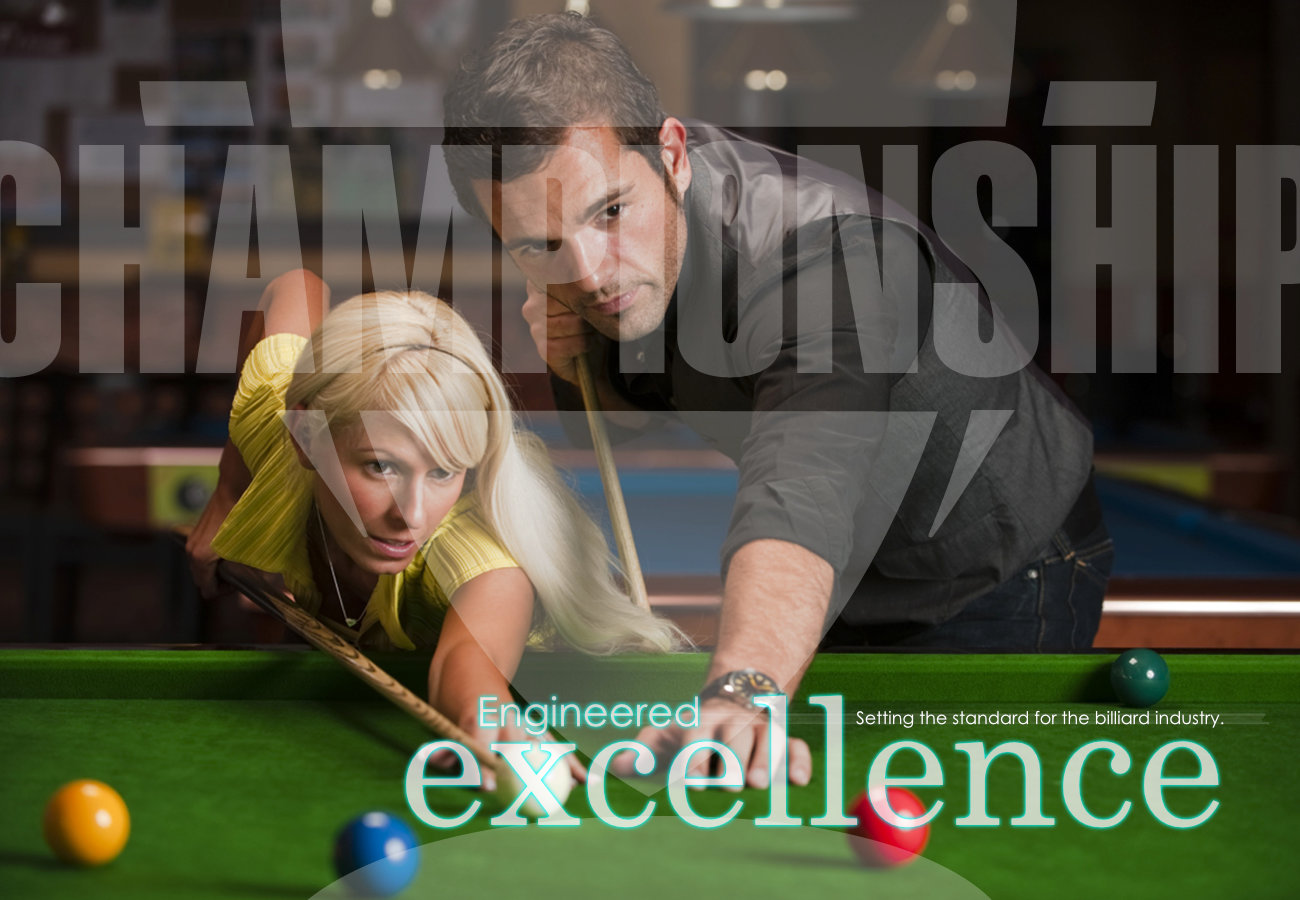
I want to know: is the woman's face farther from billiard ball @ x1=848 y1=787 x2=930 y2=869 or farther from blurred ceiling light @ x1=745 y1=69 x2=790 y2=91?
blurred ceiling light @ x1=745 y1=69 x2=790 y2=91

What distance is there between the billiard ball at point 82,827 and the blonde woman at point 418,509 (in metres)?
0.44

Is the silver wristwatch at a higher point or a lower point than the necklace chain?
higher

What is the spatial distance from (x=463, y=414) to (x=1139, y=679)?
85 cm

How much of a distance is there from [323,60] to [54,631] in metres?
3.41

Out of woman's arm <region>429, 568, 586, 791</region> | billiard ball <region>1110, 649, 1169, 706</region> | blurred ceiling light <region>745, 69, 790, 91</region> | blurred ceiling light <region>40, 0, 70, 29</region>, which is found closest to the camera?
woman's arm <region>429, 568, 586, 791</region>

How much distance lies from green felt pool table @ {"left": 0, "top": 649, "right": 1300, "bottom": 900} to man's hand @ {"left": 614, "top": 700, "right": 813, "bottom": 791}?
19 mm

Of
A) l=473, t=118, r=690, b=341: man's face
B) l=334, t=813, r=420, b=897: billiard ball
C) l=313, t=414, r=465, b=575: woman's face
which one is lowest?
l=334, t=813, r=420, b=897: billiard ball

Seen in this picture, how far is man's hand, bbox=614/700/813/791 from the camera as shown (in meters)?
1.21

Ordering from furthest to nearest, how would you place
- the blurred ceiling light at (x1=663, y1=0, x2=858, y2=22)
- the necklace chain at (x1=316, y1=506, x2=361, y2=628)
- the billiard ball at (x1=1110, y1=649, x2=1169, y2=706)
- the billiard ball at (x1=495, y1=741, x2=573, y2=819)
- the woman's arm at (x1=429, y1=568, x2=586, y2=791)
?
1. the blurred ceiling light at (x1=663, y1=0, x2=858, y2=22)
2. the necklace chain at (x1=316, y1=506, x2=361, y2=628)
3. the billiard ball at (x1=1110, y1=649, x2=1169, y2=706)
4. the woman's arm at (x1=429, y1=568, x2=586, y2=791)
5. the billiard ball at (x1=495, y1=741, x2=573, y2=819)

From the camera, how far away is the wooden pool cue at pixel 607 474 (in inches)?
74.8

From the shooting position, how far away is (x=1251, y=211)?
6.91 meters

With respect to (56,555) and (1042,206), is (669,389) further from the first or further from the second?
(1042,206)

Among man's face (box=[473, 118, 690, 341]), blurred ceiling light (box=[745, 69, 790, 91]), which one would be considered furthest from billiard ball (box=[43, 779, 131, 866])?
blurred ceiling light (box=[745, 69, 790, 91])

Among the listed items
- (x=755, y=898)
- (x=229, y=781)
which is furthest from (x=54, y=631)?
(x=755, y=898)
